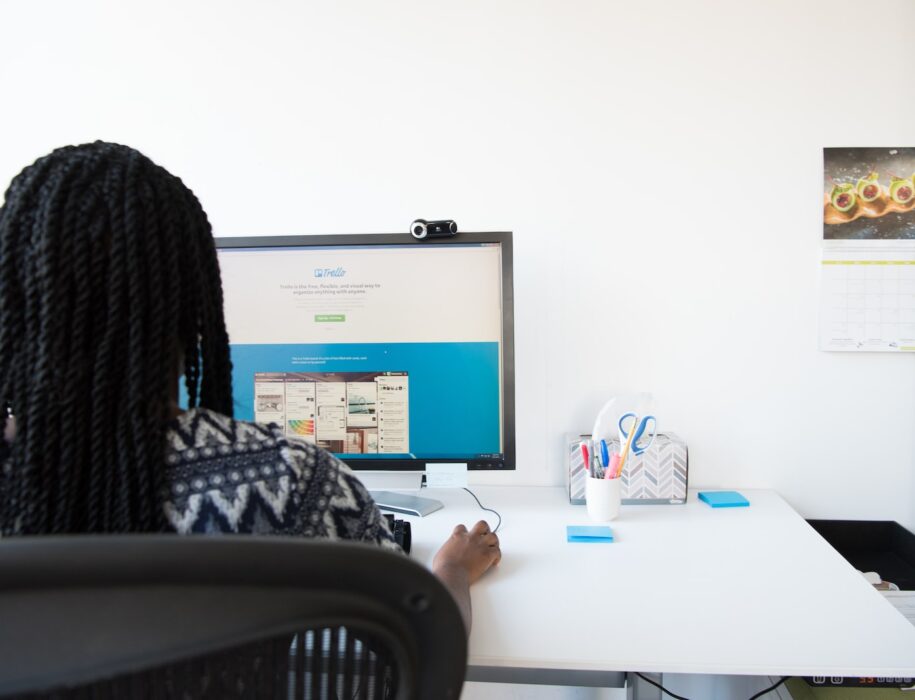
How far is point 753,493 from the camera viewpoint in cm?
121

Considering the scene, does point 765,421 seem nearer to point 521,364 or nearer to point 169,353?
point 521,364

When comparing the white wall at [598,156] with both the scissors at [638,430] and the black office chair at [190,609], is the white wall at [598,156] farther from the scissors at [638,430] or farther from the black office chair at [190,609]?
the black office chair at [190,609]

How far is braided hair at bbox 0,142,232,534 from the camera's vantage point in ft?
1.60

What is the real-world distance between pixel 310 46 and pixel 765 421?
51.2 inches

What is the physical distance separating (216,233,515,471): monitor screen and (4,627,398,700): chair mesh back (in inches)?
28.3

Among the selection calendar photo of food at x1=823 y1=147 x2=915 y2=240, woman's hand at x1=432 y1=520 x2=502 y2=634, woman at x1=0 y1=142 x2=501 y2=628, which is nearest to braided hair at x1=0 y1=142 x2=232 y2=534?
woman at x1=0 y1=142 x2=501 y2=628

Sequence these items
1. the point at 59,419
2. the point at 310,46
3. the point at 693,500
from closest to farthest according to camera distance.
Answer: the point at 59,419 < the point at 693,500 < the point at 310,46

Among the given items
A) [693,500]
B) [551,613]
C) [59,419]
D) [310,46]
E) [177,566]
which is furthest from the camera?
[310,46]

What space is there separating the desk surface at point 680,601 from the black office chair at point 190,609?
375 millimetres

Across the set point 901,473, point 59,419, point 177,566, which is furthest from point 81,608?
point 901,473

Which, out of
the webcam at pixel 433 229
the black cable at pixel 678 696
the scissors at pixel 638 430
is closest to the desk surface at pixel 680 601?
the scissors at pixel 638 430

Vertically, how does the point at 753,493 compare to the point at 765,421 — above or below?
below

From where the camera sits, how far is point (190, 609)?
29 cm

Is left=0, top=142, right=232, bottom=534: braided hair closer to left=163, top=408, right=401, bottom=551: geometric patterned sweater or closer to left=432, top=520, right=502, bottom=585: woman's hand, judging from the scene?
left=163, top=408, right=401, bottom=551: geometric patterned sweater
